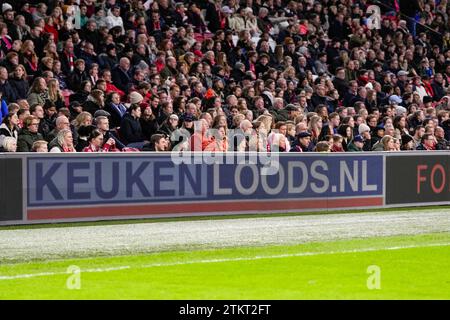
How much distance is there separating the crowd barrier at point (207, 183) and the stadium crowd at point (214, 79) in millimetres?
701

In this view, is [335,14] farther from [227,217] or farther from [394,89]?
[227,217]

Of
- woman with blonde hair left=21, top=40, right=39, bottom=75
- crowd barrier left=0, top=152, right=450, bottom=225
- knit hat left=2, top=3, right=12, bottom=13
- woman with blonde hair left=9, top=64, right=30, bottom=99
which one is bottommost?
crowd barrier left=0, top=152, right=450, bottom=225

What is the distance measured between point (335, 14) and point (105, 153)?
609 inches

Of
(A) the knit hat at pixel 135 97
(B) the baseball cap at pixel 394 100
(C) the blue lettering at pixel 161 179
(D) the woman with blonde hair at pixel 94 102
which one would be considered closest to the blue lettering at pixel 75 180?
(C) the blue lettering at pixel 161 179

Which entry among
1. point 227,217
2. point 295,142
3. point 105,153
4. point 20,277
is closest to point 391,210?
point 295,142

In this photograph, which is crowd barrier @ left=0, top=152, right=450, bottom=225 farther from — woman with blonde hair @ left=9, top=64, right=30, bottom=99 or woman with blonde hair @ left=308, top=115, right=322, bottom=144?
woman with blonde hair @ left=9, top=64, right=30, bottom=99

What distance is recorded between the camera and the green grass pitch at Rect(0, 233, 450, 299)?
9375mm

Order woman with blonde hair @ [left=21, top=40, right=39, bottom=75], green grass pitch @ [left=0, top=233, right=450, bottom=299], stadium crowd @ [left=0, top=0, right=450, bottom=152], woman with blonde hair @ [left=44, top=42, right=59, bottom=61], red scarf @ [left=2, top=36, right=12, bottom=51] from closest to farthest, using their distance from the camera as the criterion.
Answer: green grass pitch @ [left=0, top=233, right=450, bottom=299]
stadium crowd @ [left=0, top=0, right=450, bottom=152]
woman with blonde hair @ [left=21, top=40, right=39, bottom=75]
woman with blonde hair @ [left=44, top=42, right=59, bottom=61]
red scarf @ [left=2, top=36, right=12, bottom=51]

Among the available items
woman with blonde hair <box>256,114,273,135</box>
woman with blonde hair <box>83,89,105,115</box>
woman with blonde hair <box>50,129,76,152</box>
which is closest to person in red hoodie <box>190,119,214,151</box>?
woman with blonde hair <box>256,114,273,135</box>

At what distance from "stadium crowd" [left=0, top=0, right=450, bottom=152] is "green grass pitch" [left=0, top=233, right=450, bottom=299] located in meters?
5.03

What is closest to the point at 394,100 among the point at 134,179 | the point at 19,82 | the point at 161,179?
the point at 19,82

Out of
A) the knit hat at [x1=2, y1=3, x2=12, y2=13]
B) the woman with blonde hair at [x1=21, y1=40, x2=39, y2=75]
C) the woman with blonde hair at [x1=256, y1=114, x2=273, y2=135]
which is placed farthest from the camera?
the knit hat at [x1=2, y1=3, x2=12, y2=13]

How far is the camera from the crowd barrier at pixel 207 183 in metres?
15.4

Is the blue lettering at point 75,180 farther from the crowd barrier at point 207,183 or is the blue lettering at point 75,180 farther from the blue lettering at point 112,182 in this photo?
the blue lettering at point 112,182
